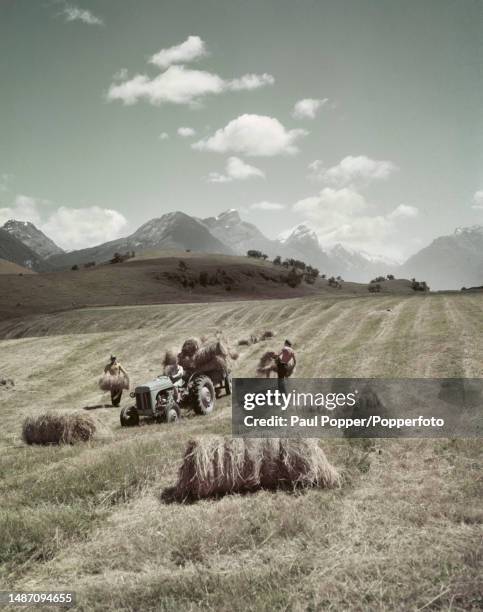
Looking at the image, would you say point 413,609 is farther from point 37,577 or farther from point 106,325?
point 106,325

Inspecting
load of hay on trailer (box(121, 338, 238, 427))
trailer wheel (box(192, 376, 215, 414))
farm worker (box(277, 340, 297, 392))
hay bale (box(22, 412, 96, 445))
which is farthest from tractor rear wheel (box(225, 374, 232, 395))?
hay bale (box(22, 412, 96, 445))

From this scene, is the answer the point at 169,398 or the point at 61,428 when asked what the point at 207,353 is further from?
the point at 61,428

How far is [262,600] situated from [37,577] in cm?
271

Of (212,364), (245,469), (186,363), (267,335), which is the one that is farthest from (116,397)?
(245,469)

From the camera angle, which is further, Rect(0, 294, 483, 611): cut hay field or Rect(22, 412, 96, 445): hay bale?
Rect(22, 412, 96, 445): hay bale

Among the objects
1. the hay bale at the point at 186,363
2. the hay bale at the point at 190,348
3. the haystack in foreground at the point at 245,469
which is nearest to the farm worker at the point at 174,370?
the hay bale at the point at 186,363

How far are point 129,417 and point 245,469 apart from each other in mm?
7930

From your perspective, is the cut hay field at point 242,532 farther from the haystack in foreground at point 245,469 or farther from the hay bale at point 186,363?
the hay bale at point 186,363

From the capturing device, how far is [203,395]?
14.9 metres

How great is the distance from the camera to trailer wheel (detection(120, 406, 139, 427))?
14.2 meters

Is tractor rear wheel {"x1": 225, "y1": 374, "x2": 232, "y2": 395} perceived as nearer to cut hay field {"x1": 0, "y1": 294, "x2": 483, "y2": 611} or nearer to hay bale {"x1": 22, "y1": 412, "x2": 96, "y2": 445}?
cut hay field {"x1": 0, "y1": 294, "x2": 483, "y2": 611}

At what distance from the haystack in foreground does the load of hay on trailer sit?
664cm

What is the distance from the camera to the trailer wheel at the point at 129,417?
14.2m

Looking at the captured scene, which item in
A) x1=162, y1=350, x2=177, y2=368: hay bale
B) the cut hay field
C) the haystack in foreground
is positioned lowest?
the cut hay field
